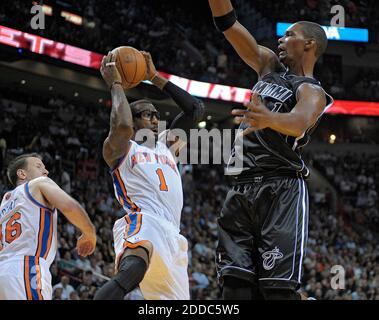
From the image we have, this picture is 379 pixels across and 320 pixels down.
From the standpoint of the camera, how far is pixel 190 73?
19.0 m

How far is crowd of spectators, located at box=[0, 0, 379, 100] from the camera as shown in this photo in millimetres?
17239

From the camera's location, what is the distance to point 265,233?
3.57 m

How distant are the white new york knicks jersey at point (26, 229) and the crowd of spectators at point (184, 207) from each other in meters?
4.95

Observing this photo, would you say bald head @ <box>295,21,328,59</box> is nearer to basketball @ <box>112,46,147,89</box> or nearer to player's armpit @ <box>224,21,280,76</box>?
player's armpit @ <box>224,21,280,76</box>

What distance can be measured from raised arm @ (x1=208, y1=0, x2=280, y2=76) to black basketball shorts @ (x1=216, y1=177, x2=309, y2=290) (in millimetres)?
816

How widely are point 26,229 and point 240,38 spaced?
1909mm

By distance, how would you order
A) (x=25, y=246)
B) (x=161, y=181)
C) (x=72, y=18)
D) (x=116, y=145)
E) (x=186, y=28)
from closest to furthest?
1. (x=25, y=246)
2. (x=116, y=145)
3. (x=161, y=181)
4. (x=72, y=18)
5. (x=186, y=28)

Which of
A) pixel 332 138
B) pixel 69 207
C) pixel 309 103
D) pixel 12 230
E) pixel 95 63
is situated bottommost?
pixel 12 230

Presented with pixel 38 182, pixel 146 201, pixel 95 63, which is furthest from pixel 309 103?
pixel 95 63

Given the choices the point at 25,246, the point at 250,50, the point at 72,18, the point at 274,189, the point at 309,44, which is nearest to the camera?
the point at 274,189

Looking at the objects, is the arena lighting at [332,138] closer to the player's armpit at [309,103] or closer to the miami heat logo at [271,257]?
the player's armpit at [309,103]

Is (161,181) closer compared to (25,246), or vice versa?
(25,246)

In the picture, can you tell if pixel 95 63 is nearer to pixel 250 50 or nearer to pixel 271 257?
pixel 250 50

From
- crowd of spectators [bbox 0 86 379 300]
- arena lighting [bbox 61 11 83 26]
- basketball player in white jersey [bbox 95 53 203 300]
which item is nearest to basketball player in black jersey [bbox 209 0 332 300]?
basketball player in white jersey [bbox 95 53 203 300]
